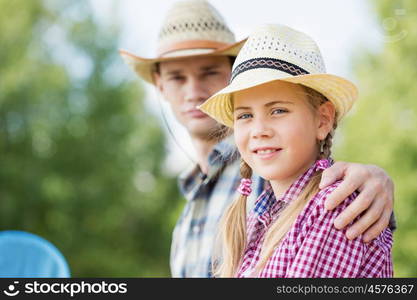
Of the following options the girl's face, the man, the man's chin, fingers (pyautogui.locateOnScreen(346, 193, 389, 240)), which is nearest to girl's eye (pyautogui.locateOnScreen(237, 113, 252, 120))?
the girl's face

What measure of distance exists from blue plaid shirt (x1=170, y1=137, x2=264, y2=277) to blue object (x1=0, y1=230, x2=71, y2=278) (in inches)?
21.1

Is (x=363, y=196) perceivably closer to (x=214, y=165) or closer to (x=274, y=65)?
(x=274, y=65)

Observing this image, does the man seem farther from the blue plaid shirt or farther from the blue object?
the blue object

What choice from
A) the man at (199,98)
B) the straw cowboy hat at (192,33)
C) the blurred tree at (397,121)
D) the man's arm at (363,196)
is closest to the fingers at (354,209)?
the man's arm at (363,196)

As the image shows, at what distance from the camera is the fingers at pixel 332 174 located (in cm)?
148

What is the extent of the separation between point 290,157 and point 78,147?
11350mm

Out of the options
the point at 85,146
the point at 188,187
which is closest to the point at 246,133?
the point at 188,187

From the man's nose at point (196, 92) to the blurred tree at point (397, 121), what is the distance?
5.85 metres

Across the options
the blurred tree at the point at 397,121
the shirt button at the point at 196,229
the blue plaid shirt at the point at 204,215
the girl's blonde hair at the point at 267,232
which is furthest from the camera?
the blurred tree at the point at 397,121

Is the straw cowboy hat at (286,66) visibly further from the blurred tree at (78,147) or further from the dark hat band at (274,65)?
the blurred tree at (78,147)

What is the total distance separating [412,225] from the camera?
27.6 ft

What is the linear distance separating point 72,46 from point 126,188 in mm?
2929

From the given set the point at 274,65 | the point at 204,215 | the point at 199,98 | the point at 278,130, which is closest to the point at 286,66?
the point at 274,65

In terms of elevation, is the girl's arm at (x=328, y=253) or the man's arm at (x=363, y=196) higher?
the man's arm at (x=363, y=196)
